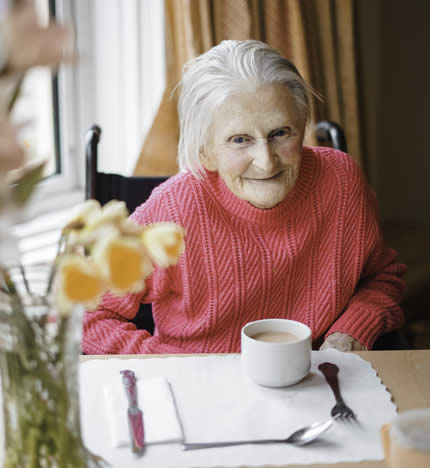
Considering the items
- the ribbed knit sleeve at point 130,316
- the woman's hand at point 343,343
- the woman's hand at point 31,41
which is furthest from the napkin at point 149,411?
the woman's hand at point 31,41

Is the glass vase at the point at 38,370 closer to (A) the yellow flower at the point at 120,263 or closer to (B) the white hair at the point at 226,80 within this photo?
(A) the yellow flower at the point at 120,263

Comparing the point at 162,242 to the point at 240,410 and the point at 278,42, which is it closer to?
the point at 240,410

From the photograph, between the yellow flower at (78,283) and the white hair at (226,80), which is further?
the white hair at (226,80)

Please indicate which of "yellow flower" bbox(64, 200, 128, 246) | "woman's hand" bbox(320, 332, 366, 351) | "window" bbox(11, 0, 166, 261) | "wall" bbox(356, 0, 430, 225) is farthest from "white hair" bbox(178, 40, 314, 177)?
"wall" bbox(356, 0, 430, 225)

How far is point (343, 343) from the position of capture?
126 cm

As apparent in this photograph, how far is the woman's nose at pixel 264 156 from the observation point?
124 centimetres

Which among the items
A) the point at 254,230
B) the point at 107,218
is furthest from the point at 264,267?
the point at 107,218

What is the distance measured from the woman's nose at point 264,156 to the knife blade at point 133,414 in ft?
1.54

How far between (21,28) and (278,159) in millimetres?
817

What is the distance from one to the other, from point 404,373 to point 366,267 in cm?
44

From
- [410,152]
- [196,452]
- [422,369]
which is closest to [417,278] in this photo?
[410,152]

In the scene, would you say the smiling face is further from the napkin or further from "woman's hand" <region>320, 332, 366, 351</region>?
the napkin

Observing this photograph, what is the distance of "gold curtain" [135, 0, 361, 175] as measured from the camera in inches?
80.3

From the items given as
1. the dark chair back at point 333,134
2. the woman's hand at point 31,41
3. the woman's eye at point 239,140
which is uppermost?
the woman's hand at point 31,41
